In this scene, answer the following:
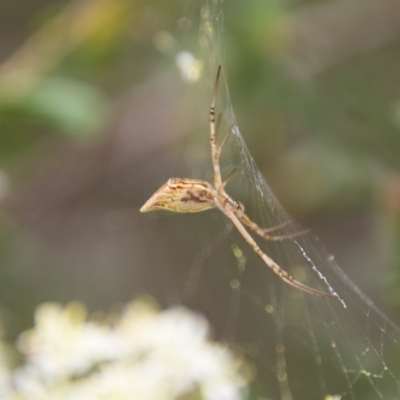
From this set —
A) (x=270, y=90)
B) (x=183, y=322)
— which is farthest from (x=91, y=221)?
(x=183, y=322)

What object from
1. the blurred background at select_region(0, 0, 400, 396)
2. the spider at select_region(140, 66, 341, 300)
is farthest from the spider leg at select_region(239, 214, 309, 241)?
the blurred background at select_region(0, 0, 400, 396)

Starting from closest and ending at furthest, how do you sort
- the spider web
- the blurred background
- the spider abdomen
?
the spider abdomen < the spider web < the blurred background

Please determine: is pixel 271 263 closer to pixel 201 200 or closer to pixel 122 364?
pixel 201 200

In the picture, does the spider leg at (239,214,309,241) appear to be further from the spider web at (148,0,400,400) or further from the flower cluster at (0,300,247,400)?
the flower cluster at (0,300,247,400)

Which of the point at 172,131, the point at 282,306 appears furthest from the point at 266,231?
the point at 172,131

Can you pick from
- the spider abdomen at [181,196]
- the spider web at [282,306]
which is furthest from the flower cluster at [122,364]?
the spider abdomen at [181,196]

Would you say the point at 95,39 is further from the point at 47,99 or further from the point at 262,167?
the point at 262,167
